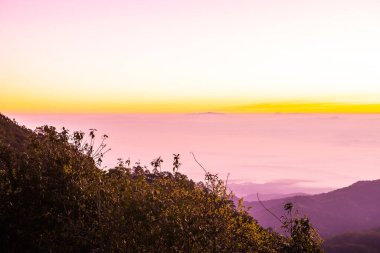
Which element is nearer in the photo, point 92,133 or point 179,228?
point 179,228

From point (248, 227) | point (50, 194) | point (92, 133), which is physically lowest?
point (248, 227)

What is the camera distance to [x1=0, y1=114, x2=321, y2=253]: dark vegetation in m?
26.4

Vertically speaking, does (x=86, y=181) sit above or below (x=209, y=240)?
above

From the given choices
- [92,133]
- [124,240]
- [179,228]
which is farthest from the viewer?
[92,133]

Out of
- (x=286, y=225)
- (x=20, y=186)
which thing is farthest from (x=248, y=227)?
(x=20, y=186)

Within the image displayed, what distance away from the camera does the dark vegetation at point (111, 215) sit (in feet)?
86.5

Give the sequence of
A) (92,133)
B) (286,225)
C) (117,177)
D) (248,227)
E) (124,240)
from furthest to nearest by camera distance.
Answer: (117,177) < (92,133) < (248,227) < (286,225) < (124,240)

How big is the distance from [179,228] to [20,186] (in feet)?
44.5

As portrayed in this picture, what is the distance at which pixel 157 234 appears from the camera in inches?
1011

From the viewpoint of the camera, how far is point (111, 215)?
91.1 ft

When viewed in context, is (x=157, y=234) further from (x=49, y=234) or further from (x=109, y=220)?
(x=49, y=234)

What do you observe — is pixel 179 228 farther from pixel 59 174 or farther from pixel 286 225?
pixel 59 174

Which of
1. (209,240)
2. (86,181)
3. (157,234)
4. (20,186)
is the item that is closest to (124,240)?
(157,234)

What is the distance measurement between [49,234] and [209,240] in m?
10.3
